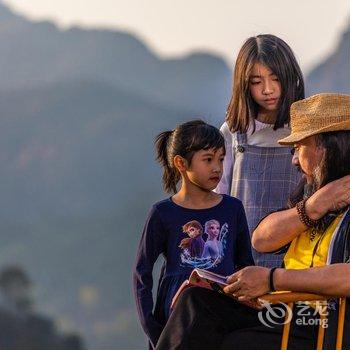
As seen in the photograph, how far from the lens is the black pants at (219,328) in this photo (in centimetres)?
334

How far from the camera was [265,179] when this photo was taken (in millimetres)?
4219

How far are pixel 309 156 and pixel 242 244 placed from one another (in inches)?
19.9

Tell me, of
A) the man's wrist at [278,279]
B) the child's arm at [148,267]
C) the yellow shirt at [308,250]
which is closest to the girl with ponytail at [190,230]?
the child's arm at [148,267]

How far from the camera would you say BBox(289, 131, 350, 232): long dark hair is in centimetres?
351

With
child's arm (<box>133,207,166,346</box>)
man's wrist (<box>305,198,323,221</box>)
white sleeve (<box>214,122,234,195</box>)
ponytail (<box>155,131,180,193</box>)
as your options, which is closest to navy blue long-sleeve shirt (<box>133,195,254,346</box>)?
child's arm (<box>133,207,166,346</box>)

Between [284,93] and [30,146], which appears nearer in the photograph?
[284,93]

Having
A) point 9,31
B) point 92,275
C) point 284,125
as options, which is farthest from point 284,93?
point 9,31

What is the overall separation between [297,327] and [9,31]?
47438mm

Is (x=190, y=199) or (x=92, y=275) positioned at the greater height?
(x=190, y=199)

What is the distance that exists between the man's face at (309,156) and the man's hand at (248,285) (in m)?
0.34

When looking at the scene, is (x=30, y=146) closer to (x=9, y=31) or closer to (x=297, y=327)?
(x=9, y=31)

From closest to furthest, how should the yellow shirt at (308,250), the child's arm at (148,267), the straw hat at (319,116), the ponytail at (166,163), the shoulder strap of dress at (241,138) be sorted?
1. the yellow shirt at (308,250)
2. the straw hat at (319,116)
3. the child's arm at (148,267)
4. the ponytail at (166,163)
5. the shoulder strap of dress at (241,138)

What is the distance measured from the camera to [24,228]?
154ft

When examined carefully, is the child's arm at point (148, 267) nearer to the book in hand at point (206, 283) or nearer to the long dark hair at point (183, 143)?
the long dark hair at point (183, 143)
